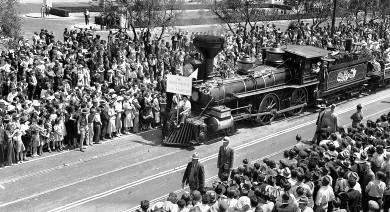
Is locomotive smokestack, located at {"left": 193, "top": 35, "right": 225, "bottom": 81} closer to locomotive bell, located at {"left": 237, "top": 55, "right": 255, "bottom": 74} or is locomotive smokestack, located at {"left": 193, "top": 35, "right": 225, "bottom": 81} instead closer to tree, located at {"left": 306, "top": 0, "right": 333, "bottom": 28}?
locomotive bell, located at {"left": 237, "top": 55, "right": 255, "bottom": 74}

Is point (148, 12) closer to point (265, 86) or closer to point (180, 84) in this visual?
point (265, 86)

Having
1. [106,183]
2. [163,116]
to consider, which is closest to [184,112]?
[163,116]

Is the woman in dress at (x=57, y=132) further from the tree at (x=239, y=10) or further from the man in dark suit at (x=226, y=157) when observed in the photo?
the tree at (x=239, y=10)

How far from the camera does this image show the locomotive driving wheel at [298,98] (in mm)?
20647

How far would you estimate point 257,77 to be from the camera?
63.5 ft

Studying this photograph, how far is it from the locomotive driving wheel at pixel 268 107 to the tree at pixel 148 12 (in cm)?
817

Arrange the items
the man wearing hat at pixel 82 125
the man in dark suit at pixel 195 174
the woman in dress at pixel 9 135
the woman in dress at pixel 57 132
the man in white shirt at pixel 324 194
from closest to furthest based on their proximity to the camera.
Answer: the man in white shirt at pixel 324 194
the man in dark suit at pixel 195 174
the woman in dress at pixel 9 135
the woman in dress at pixel 57 132
the man wearing hat at pixel 82 125

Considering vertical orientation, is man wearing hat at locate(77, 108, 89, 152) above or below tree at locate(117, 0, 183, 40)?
below

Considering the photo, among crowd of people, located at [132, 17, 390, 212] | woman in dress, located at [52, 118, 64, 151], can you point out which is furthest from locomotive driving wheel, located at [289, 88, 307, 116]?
woman in dress, located at [52, 118, 64, 151]

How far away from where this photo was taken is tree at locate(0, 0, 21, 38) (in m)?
22.2

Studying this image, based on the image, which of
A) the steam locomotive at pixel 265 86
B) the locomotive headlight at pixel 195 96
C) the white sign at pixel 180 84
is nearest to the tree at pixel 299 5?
the steam locomotive at pixel 265 86

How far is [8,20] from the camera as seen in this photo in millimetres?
22484

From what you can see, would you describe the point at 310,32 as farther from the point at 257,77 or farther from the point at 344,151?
→ the point at 344,151

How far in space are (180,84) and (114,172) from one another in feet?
12.8
